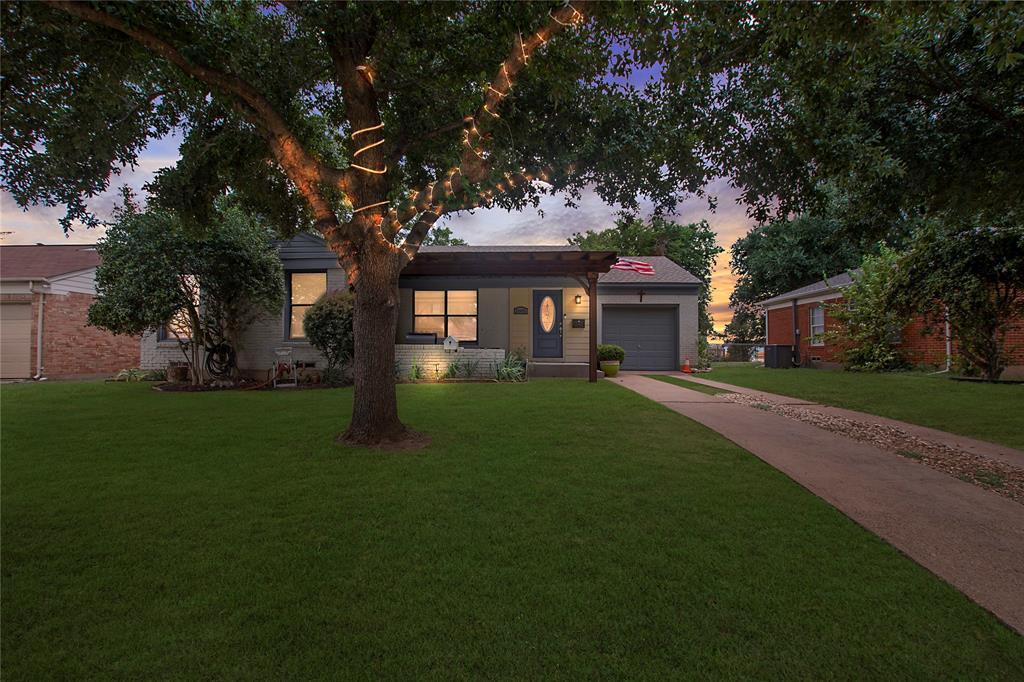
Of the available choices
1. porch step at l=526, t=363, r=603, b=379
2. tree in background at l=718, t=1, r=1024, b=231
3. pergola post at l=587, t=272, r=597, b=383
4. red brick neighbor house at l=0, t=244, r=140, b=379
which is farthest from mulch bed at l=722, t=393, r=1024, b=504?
red brick neighbor house at l=0, t=244, r=140, b=379

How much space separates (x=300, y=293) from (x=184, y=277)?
2.89 metres

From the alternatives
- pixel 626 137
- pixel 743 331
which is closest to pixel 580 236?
pixel 743 331

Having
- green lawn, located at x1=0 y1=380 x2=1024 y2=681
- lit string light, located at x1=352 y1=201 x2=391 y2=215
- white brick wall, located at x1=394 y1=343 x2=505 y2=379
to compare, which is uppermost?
lit string light, located at x1=352 y1=201 x2=391 y2=215

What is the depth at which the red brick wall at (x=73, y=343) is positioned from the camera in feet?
47.8

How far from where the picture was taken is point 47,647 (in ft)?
6.26

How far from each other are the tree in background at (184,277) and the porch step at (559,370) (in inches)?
274

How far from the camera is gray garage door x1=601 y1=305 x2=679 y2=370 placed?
16719mm

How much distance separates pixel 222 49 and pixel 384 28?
6.16ft

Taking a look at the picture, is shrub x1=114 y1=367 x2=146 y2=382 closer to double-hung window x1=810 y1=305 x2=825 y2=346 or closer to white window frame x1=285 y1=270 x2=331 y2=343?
white window frame x1=285 y1=270 x2=331 y2=343

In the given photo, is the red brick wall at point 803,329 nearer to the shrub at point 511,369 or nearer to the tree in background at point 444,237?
the shrub at point 511,369

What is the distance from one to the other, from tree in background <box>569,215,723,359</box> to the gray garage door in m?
17.7

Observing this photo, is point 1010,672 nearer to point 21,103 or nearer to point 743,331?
point 21,103

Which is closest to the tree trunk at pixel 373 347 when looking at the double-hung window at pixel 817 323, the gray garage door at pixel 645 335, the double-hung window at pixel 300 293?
the double-hung window at pixel 300 293

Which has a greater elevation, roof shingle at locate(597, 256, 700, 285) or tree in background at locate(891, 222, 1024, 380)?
roof shingle at locate(597, 256, 700, 285)
